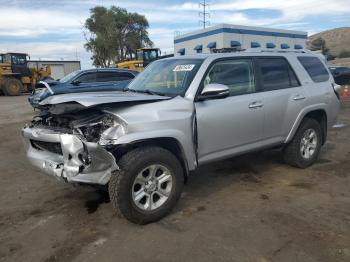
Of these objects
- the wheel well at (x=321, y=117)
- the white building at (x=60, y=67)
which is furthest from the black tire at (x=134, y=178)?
the white building at (x=60, y=67)

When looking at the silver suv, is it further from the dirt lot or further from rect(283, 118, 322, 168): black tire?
the dirt lot

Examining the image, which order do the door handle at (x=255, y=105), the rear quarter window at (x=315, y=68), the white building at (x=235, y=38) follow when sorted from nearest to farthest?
the door handle at (x=255, y=105), the rear quarter window at (x=315, y=68), the white building at (x=235, y=38)

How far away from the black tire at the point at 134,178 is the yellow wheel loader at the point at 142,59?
22.2m

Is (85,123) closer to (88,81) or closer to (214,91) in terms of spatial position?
(214,91)

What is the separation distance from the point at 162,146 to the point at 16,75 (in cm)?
2502

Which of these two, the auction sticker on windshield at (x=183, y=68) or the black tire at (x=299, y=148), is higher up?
the auction sticker on windshield at (x=183, y=68)

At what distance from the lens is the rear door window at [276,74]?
5.38 metres

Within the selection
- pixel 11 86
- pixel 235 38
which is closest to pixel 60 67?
pixel 11 86

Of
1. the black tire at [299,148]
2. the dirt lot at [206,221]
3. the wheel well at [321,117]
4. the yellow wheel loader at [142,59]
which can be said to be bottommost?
the dirt lot at [206,221]

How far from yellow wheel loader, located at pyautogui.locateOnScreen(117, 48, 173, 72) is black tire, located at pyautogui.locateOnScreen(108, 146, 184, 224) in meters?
22.2

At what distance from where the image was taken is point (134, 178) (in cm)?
386

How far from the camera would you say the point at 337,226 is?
3982mm

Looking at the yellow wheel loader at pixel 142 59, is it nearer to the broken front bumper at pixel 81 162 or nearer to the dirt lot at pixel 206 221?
the dirt lot at pixel 206 221

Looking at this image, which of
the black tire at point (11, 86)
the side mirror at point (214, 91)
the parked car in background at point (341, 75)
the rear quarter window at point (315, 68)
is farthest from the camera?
the black tire at point (11, 86)
